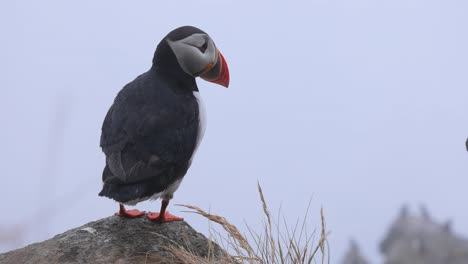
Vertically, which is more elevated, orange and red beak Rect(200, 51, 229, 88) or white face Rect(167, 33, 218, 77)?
white face Rect(167, 33, 218, 77)

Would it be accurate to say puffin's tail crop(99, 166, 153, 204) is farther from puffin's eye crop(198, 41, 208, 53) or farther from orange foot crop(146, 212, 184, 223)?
puffin's eye crop(198, 41, 208, 53)

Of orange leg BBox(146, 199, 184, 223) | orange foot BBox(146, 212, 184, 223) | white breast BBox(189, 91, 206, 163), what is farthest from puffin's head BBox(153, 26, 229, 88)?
orange foot BBox(146, 212, 184, 223)

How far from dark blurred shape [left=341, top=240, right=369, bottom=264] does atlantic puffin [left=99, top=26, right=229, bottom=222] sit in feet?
15.1

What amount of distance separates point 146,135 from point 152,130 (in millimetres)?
58

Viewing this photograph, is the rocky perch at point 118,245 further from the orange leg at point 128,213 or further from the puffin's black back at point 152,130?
the puffin's black back at point 152,130

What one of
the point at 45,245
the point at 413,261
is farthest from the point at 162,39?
the point at 413,261

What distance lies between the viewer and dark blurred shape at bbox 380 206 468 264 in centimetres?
866

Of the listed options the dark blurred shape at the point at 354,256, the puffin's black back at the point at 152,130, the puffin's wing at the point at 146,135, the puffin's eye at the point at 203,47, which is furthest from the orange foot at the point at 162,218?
the dark blurred shape at the point at 354,256

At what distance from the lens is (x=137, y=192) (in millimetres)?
4207

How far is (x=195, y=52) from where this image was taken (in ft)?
15.7

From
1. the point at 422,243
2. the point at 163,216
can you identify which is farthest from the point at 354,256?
the point at 163,216

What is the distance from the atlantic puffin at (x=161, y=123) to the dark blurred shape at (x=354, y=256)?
4.61 metres

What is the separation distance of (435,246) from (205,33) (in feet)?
18.4

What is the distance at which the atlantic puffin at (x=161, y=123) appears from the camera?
4.29 m
